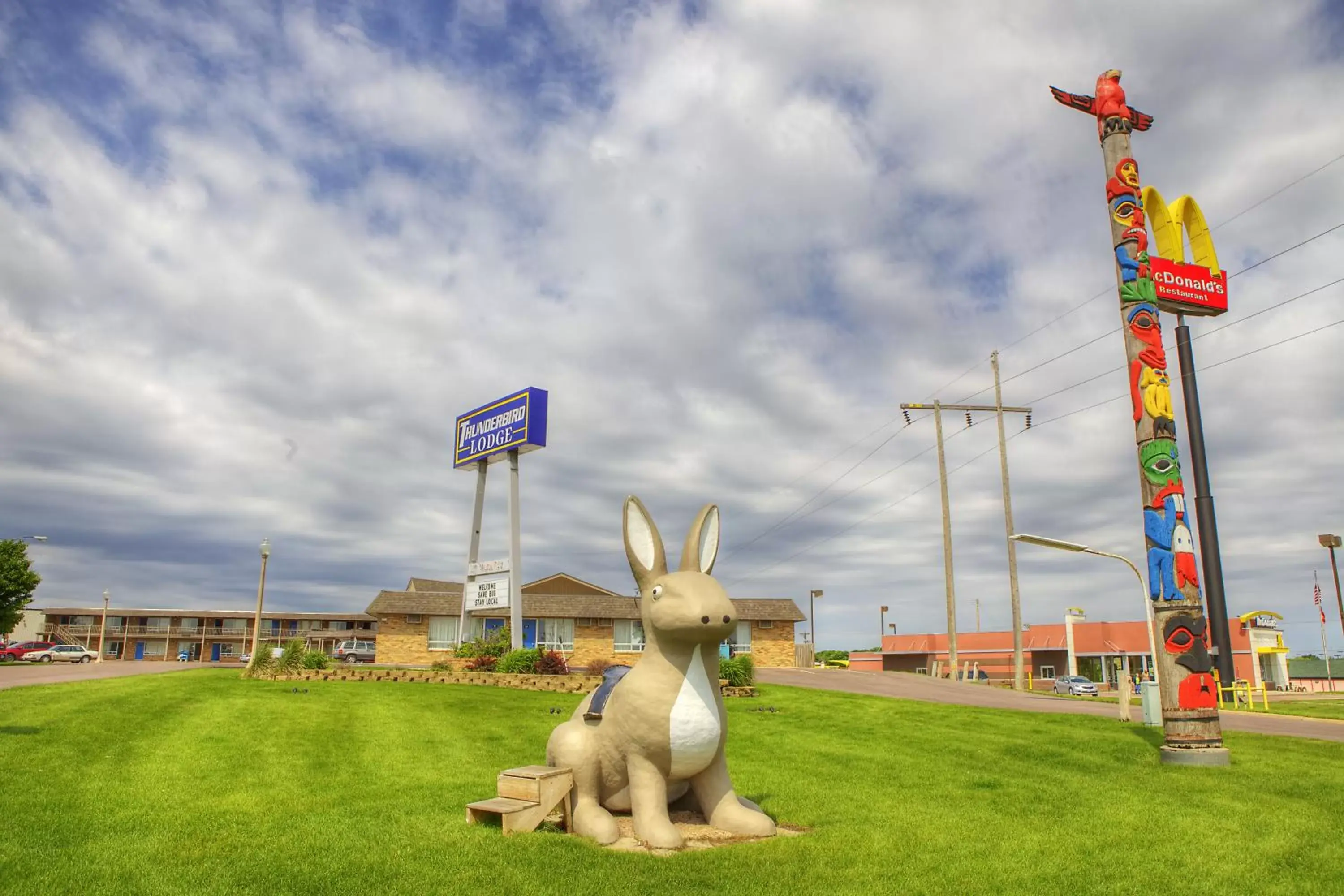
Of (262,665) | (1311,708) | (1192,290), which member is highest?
(1192,290)

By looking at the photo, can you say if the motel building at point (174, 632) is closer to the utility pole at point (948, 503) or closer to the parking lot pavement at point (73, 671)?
the parking lot pavement at point (73, 671)

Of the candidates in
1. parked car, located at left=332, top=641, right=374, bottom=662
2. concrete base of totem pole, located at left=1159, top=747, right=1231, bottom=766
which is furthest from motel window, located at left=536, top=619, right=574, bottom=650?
concrete base of totem pole, located at left=1159, top=747, right=1231, bottom=766

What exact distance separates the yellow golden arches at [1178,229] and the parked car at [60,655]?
53.1m

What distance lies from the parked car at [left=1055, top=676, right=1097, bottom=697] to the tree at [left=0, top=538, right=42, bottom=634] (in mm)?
47773

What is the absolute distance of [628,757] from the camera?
7.61m

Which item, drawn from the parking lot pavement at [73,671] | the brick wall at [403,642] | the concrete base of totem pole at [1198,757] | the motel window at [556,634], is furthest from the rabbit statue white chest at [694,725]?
the brick wall at [403,642]

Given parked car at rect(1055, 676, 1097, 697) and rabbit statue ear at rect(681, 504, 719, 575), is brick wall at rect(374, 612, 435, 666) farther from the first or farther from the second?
rabbit statue ear at rect(681, 504, 719, 575)

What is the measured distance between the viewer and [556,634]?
41062mm

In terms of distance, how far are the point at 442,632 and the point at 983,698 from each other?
83.6 feet

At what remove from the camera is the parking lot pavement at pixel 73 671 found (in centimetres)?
2477

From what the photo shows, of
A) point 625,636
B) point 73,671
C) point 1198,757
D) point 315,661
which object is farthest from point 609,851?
point 625,636

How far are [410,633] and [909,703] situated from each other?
2622 centimetres

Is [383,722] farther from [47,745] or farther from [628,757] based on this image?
[628,757]

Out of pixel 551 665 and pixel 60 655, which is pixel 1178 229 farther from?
pixel 60 655
